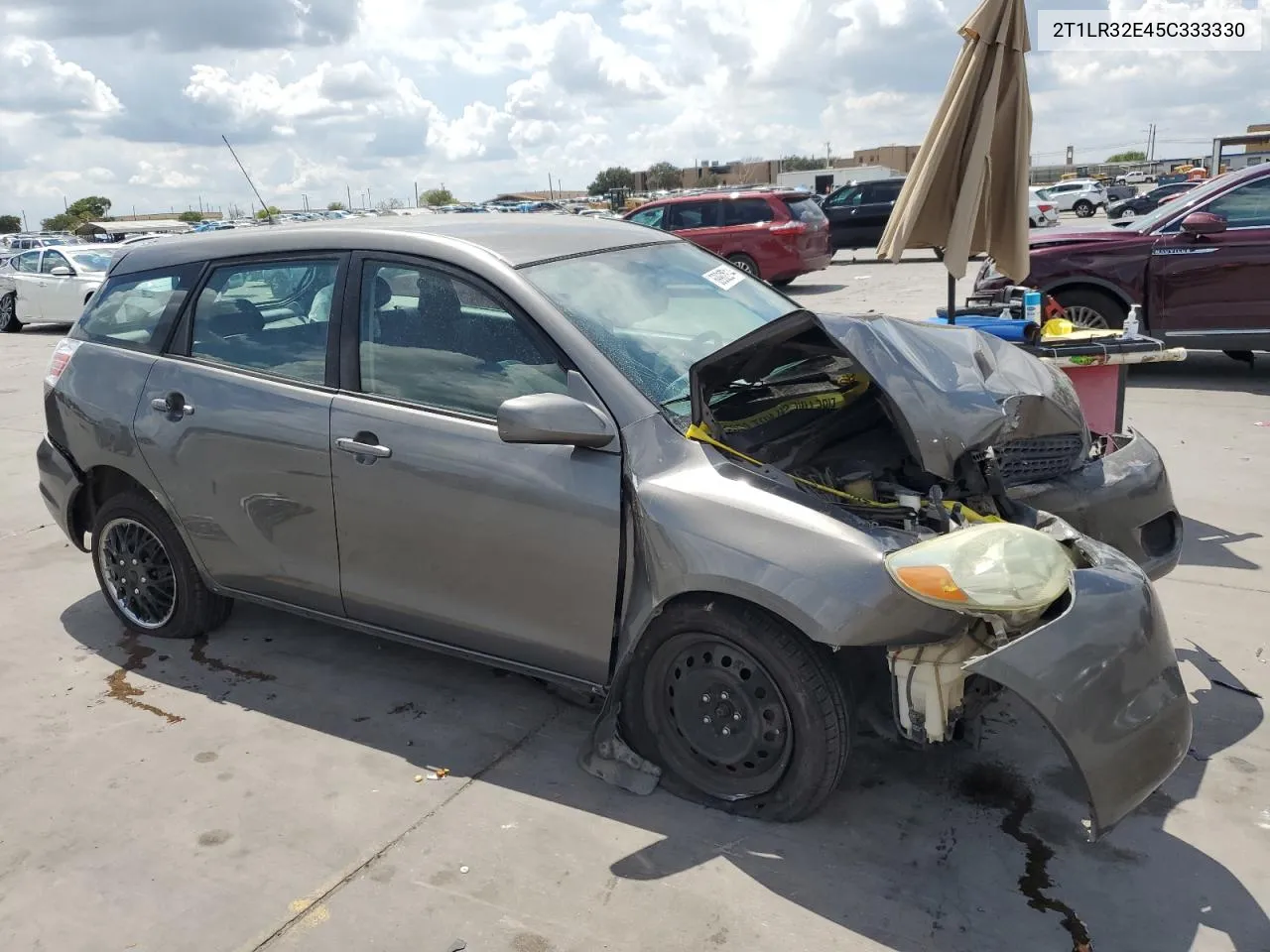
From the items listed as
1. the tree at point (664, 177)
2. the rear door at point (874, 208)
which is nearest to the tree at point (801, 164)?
the tree at point (664, 177)

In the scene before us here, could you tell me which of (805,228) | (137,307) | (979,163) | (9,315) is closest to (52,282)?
(9,315)

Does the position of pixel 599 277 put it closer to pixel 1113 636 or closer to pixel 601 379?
pixel 601 379

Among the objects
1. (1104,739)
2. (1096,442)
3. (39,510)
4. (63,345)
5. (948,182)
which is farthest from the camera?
(39,510)

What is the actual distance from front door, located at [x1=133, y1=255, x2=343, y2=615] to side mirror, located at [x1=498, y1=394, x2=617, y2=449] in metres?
0.91

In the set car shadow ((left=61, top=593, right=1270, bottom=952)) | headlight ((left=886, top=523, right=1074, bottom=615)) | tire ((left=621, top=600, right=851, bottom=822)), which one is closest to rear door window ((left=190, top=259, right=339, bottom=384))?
car shadow ((left=61, top=593, right=1270, bottom=952))

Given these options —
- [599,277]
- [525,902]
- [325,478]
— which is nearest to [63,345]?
[325,478]

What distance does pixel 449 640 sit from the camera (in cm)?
364

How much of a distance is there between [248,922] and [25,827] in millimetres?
997

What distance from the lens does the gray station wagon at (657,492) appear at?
2768mm

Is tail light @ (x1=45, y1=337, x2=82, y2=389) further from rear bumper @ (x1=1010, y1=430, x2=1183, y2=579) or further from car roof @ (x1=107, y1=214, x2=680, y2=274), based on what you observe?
rear bumper @ (x1=1010, y1=430, x2=1183, y2=579)

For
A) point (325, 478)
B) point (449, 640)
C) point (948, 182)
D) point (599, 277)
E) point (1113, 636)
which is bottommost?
point (449, 640)

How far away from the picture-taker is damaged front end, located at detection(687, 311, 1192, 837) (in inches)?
103

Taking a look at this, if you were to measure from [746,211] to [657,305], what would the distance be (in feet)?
47.4

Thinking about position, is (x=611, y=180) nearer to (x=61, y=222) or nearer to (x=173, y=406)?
(x=61, y=222)
